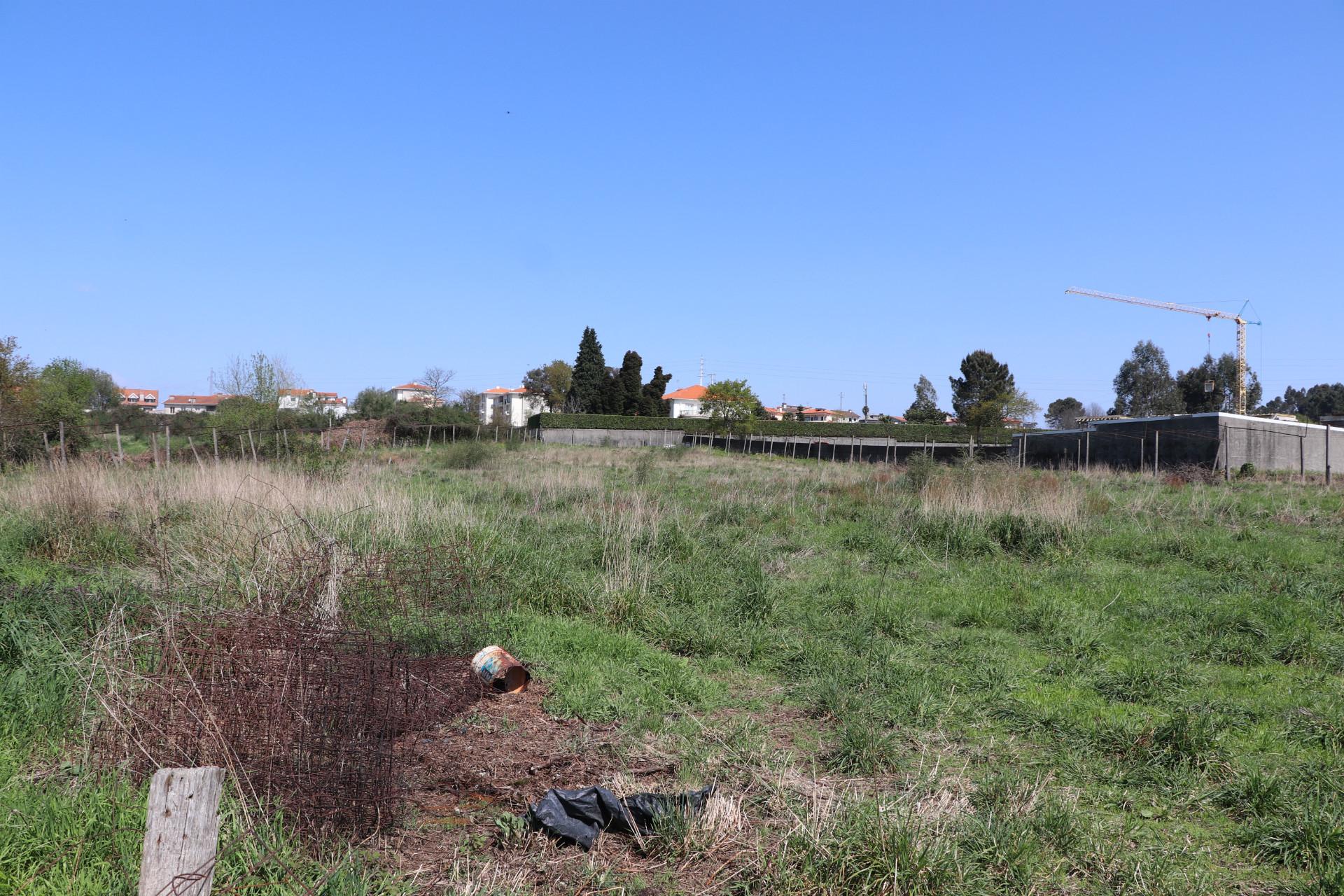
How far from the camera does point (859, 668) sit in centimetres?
600

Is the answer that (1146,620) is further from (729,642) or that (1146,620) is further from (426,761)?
(426,761)

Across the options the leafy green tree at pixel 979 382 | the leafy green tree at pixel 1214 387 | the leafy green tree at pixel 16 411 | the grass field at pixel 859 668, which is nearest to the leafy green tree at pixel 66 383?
the leafy green tree at pixel 16 411

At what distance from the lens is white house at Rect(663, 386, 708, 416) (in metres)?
106

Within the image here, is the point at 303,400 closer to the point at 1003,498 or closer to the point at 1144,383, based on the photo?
the point at 1003,498

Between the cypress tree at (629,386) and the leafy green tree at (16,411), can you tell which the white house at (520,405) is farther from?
the leafy green tree at (16,411)

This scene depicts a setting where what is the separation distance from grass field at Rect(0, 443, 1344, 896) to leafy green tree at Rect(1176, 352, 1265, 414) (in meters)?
75.7

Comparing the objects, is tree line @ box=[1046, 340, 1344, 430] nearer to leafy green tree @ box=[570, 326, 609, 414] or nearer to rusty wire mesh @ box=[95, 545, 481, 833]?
leafy green tree @ box=[570, 326, 609, 414]

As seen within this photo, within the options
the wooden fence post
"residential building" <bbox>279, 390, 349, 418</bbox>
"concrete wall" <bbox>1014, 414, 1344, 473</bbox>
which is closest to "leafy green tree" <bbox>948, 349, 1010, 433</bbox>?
"concrete wall" <bbox>1014, 414, 1344, 473</bbox>

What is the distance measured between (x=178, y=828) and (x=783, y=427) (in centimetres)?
6027

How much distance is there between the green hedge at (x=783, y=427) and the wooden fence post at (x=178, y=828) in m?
51.7

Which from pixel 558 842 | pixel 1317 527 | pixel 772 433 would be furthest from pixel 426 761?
pixel 772 433

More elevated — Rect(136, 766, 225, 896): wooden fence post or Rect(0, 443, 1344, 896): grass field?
Rect(136, 766, 225, 896): wooden fence post

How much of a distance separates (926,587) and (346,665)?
6.22 m

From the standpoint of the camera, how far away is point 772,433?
6088 centimetres
